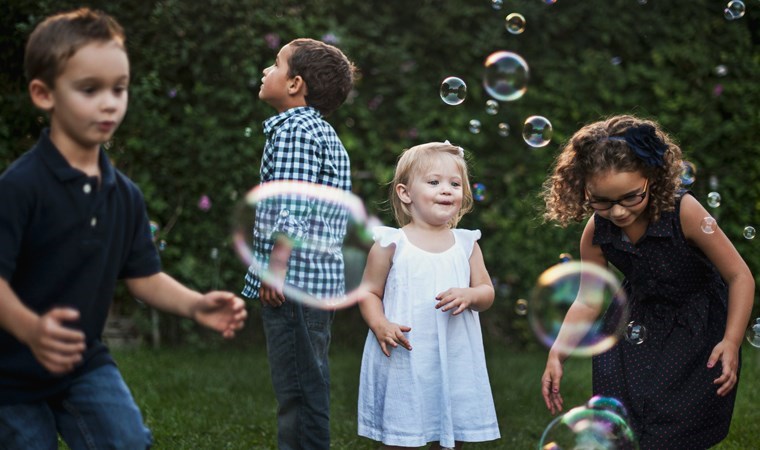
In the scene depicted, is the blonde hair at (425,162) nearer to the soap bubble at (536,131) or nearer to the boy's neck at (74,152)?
the soap bubble at (536,131)

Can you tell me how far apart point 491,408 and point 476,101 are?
3.88 metres

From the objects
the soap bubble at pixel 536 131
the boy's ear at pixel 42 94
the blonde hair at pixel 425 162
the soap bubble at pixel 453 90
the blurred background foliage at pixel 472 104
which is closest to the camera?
the boy's ear at pixel 42 94

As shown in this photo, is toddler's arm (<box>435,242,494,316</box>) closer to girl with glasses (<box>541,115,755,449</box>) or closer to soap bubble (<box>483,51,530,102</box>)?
girl with glasses (<box>541,115,755,449</box>)

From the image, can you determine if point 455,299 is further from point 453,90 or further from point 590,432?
point 453,90

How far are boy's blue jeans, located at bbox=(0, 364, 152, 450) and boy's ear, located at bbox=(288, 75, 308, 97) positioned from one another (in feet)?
5.06

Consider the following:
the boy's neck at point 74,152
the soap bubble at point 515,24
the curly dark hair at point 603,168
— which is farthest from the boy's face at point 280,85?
the soap bubble at point 515,24

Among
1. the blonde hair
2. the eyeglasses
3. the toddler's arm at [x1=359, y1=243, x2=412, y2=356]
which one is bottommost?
the toddler's arm at [x1=359, y1=243, x2=412, y2=356]

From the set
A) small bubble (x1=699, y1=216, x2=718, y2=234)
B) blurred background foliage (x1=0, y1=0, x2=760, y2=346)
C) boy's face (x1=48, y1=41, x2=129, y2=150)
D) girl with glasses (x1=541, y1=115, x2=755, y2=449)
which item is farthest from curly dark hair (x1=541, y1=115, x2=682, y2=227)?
blurred background foliage (x1=0, y1=0, x2=760, y2=346)

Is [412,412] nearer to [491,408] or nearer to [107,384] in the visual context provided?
[491,408]

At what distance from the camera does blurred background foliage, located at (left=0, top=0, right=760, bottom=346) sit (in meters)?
6.36

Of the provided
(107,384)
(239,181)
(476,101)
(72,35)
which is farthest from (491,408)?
(476,101)

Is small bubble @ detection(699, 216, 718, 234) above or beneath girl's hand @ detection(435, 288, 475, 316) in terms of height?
above

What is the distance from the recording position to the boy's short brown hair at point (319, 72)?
3570 millimetres

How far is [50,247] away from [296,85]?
1.54 metres
